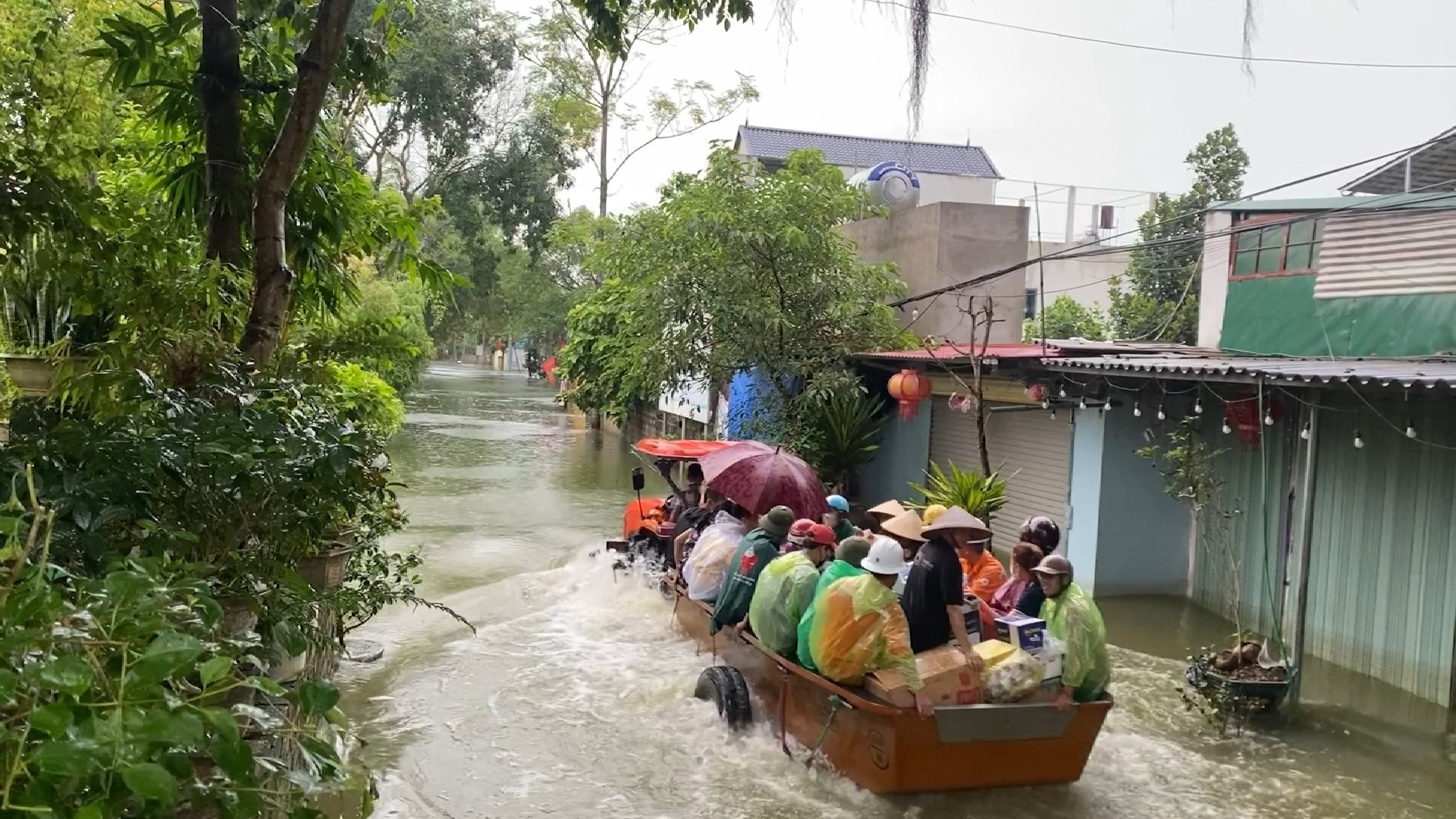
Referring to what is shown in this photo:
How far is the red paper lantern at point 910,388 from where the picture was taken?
539 inches

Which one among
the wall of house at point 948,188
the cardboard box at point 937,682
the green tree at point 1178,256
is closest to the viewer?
the cardboard box at point 937,682

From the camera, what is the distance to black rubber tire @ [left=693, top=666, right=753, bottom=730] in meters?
7.68

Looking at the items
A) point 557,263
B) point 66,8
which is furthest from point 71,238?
point 557,263

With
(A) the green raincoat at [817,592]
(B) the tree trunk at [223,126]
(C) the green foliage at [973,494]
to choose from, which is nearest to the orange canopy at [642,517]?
Result: (C) the green foliage at [973,494]

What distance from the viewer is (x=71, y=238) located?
3615 mm

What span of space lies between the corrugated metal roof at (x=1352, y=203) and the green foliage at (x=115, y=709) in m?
10.3

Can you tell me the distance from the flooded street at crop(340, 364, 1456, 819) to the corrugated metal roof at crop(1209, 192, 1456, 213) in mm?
4630

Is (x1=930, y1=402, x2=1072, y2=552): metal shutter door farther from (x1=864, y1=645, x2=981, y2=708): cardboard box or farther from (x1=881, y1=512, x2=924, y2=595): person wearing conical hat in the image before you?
(x1=864, y1=645, x2=981, y2=708): cardboard box

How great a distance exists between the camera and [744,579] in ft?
26.5

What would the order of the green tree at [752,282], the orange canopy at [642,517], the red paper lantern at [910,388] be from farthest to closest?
the green tree at [752,282], the red paper lantern at [910,388], the orange canopy at [642,517]

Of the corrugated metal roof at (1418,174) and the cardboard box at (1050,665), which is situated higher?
the corrugated metal roof at (1418,174)

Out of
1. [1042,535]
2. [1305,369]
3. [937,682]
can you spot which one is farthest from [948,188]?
[937,682]

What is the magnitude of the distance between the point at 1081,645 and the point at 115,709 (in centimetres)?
559

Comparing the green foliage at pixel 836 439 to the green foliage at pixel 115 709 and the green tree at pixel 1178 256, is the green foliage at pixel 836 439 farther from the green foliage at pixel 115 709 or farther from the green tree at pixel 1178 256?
the green foliage at pixel 115 709
